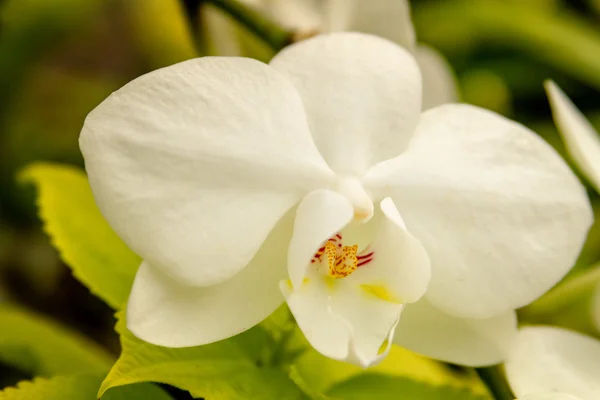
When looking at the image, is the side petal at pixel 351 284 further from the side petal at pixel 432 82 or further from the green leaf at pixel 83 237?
the side petal at pixel 432 82

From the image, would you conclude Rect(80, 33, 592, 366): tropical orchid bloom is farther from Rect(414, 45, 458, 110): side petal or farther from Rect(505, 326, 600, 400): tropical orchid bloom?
Rect(414, 45, 458, 110): side petal

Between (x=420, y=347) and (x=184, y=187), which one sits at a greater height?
(x=184, y=187)

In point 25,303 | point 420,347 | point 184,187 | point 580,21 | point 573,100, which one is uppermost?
point 184,187

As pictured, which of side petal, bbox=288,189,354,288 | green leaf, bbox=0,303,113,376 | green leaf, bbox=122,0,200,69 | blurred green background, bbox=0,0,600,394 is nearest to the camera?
side petal, bbox=288,189,354,288

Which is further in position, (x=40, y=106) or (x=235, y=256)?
(x=40, y=106)

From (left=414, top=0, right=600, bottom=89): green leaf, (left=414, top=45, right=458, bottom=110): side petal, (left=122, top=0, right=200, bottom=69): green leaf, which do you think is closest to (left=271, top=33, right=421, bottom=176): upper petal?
(left=414, top=45, right=458, bottom=110): side petal

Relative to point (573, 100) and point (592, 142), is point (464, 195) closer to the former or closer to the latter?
point (592, 142)

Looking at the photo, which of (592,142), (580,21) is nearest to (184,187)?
(592,142)
